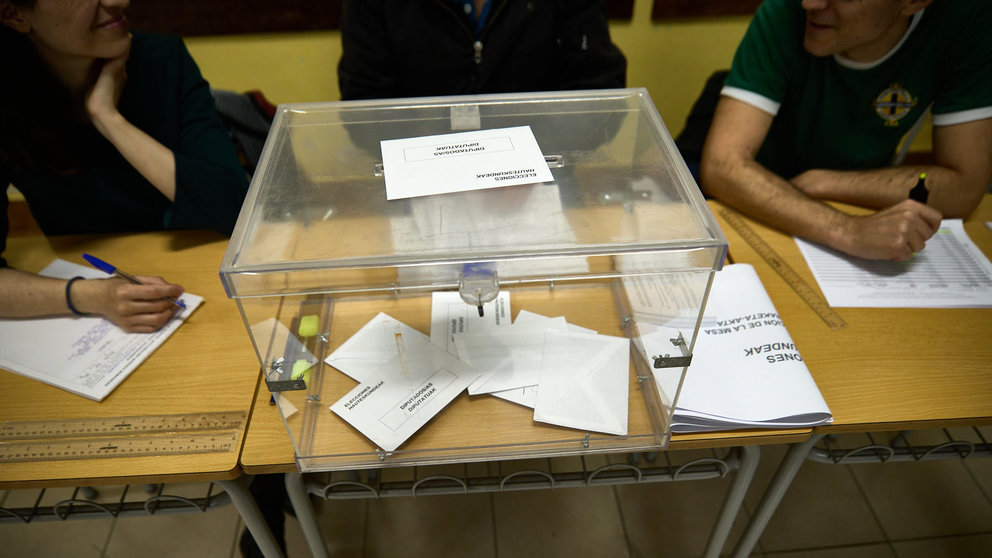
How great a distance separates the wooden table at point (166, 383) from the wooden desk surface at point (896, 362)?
0.99 meters

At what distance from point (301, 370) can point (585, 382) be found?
464 millimetres

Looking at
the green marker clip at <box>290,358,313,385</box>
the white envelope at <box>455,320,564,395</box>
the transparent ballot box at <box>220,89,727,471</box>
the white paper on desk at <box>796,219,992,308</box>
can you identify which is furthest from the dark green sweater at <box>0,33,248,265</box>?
the white paper on desk at <box>796,219,992,308</box>

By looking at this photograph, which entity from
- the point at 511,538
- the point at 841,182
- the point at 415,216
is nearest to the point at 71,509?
the point at 415,216

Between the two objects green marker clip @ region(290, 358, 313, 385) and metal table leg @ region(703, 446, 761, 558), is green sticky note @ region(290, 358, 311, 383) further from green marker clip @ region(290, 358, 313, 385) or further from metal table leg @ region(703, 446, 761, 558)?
metal table leg @ region(703, 446, 761, 558)

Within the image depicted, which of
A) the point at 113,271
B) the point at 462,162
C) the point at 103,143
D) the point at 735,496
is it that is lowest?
the point at 735,496

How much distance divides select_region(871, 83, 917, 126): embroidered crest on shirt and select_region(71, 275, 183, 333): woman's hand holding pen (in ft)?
5.71

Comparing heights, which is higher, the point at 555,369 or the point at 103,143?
the point at 103,143

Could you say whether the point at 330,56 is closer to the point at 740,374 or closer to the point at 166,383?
the point at 166,383

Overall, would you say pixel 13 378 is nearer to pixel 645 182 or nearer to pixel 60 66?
pixel 60 66

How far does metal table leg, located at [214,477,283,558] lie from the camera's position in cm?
92

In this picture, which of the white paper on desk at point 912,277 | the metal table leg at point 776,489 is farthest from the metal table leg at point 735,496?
the white paper on desk at point 912,277

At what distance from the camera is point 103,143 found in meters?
1.26

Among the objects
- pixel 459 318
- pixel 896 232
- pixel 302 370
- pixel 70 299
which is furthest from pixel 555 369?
pixel 70 299

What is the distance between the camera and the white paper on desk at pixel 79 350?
3.08 feet
